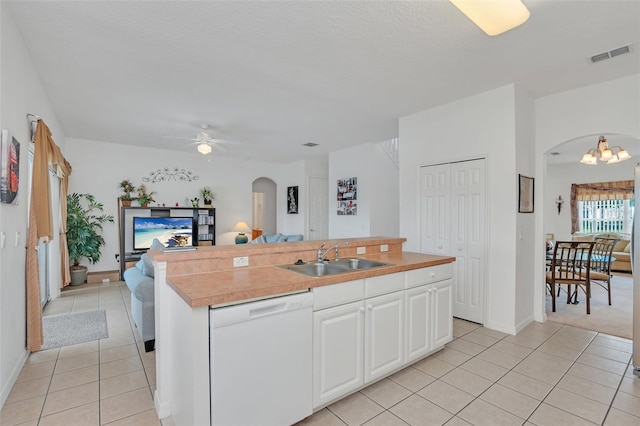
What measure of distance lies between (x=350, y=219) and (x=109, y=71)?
4.84 meters

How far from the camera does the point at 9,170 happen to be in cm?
220

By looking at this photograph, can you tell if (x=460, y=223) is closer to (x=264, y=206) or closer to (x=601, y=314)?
(x=601, y=314)

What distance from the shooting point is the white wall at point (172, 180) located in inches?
244

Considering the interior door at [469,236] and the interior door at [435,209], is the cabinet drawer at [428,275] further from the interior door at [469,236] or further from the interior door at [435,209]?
the interior door at [435,209]

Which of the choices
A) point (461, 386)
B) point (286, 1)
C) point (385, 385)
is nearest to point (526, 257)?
point (461, 386)

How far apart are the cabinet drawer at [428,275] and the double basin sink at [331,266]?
0.70 ft

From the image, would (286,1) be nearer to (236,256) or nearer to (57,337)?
(236,256)

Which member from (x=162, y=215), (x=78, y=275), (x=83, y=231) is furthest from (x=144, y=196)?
(x=78, y=275)

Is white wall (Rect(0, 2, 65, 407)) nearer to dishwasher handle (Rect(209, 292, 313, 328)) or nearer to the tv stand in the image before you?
dishwasher handle (Rect(209, 292, 313, 328))

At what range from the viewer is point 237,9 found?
2.21 meters

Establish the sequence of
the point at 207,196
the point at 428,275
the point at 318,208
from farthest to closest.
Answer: the point at 318,208 → the point at 207,196 → the point at 428,275

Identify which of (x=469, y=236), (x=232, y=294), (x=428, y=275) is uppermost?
(x=469, y=236)

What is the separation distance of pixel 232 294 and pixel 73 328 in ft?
10.8

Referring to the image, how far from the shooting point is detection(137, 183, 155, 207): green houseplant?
6475mm
